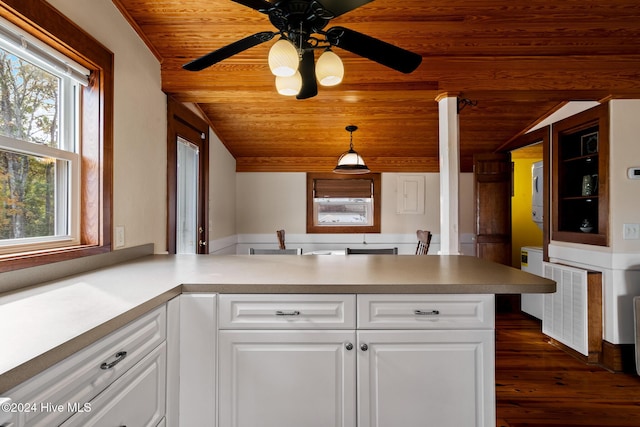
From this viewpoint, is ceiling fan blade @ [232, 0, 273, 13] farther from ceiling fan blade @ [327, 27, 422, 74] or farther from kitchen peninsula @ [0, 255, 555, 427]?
kitchen peninsula @ [0, 255, 555, 427]

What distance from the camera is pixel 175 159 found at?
9.00ft

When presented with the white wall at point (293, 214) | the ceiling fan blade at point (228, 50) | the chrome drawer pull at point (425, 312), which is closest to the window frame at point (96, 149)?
the ceiling fan blade at point (228, 50)

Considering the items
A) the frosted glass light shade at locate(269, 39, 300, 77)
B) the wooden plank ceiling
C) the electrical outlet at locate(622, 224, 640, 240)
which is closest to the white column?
the wooden plank ceiling

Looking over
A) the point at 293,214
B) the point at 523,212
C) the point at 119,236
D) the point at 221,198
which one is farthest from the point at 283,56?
the point at 523,212

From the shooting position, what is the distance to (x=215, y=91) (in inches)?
101

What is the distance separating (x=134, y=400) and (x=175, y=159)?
1980mm

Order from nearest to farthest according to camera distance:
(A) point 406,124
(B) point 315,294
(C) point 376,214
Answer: (B) point 315,294
(A) point 406,124
(C) point 376,214

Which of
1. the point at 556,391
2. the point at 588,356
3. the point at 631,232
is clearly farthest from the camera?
the point at 588,356

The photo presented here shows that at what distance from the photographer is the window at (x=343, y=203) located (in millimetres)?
4965

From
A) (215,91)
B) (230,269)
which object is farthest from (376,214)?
(230,269)

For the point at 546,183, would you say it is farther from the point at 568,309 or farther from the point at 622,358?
the point at 622,358

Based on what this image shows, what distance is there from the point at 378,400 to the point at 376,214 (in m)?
3.67

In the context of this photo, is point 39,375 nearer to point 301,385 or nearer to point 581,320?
point 301,385

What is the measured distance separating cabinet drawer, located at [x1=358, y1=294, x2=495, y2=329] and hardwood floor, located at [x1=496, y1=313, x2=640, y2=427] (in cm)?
106
